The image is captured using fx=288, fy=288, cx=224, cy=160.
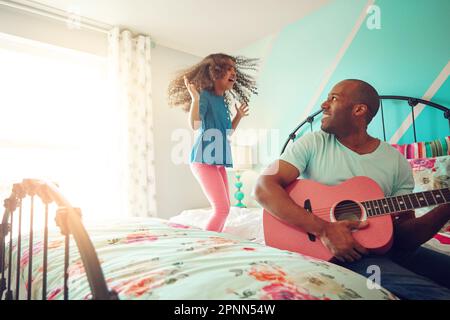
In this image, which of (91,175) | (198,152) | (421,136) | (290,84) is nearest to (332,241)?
(198,152)

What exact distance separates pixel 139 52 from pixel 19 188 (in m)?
2.17

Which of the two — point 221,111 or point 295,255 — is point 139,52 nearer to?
point 221,111

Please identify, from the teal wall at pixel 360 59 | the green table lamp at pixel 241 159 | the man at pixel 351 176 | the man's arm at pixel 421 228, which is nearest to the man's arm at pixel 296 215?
the man at pixel 351 176

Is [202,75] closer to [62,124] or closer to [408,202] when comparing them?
[408,202]

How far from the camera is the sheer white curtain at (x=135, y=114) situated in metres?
2.70

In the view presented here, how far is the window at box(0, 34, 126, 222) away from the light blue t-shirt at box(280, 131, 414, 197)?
1999mm

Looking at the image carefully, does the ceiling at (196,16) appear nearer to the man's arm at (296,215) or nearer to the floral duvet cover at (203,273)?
the man's arm at (296,215)

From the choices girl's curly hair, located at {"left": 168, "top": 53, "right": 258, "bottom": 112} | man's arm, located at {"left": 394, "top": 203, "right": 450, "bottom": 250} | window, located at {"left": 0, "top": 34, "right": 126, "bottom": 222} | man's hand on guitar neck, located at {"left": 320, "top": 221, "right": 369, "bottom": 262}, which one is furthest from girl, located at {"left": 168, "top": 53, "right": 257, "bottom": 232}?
window, located at {"left": 0, "top": 34, "right": 126, "bottom": 222}

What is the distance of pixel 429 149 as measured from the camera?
5.38 ft

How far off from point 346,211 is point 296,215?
6.7 inches

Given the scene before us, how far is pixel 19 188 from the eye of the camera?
1.03 m

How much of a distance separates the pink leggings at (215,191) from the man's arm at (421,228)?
83 centimetres

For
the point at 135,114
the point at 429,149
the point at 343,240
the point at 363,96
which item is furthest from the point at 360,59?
the point at 135,114

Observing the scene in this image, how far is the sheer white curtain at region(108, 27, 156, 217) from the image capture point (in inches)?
106
